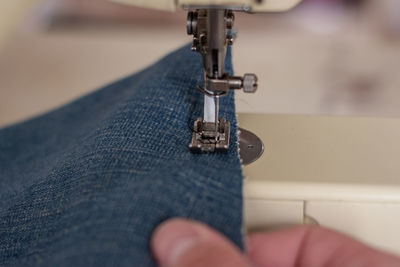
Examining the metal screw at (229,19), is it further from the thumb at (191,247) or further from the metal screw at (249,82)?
the thumb at (191,247)

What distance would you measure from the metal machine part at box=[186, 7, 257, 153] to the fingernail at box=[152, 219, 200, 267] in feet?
0.38

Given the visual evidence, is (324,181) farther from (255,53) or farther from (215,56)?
(255,53)

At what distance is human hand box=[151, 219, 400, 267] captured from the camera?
1.24 ft

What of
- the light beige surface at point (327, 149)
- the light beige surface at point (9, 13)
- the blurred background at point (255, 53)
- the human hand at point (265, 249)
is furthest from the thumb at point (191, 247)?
the blurred background at point (255, 53)

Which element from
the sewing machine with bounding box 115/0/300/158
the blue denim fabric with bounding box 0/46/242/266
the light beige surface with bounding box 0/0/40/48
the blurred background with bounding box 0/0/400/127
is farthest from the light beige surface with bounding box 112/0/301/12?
the blurred background with bounding box 0/0/400/127

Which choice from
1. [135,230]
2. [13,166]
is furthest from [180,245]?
[13,166]

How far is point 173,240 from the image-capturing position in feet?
1.30

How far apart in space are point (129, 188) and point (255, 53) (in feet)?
2.90

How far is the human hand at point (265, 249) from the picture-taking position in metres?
Result: 0.38

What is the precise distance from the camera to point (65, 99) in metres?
1.18

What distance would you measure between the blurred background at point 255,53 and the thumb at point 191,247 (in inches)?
28.1

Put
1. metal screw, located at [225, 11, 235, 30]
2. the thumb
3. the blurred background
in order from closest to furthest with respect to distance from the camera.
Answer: the thumb → metal screw, located at [225, 11, 235, 30] → the blurred background

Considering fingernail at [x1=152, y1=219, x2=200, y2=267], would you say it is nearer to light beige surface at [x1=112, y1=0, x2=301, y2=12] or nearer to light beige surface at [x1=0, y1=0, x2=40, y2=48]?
light beige surface at [x1=112, y1=0, x2=301, y2=12]

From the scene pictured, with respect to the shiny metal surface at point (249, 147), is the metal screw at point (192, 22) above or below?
above
